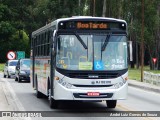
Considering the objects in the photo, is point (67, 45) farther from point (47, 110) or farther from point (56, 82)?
point (47, 110)

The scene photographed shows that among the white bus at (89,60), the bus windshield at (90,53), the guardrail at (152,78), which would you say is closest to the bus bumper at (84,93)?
the white bus at (89,60)

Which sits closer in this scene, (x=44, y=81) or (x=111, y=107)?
(x=111, y=107)

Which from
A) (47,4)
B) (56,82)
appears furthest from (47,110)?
(47,4)

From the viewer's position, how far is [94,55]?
16609mm

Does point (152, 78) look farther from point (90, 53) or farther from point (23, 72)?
point (90, 53)

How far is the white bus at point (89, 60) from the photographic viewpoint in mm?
16359

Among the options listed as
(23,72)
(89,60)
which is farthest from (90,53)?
(23,72)

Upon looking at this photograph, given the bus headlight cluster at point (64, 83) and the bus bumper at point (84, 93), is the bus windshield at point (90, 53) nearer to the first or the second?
the bus headlight cluster at point (64, 83)

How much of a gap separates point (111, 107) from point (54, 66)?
2.87m

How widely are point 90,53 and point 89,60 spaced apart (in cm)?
23

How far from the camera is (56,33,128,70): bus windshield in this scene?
16.5 meters

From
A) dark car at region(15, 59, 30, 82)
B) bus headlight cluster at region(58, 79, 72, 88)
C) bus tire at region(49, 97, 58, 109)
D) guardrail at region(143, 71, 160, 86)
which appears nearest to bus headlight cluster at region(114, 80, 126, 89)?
bus headlight cluster at region(58, 79, 72, 88)

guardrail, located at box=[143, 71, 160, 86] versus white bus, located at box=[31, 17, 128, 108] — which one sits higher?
white bus, located at box=[31, 17, 128, 108]

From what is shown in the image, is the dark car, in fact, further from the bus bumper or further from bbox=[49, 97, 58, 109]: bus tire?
the bus bumper
